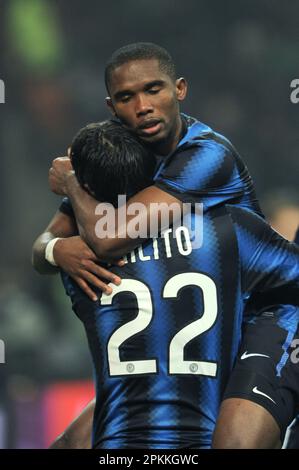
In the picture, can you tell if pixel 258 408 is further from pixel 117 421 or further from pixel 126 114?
pixel 126 114

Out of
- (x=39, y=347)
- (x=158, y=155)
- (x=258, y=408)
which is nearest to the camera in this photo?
(x=258, y=408)

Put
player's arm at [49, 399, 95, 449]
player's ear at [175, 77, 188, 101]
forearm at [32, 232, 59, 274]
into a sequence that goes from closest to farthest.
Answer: player's ear at [175, 77, 188, 101] → forearm at [32, 232, 59, 274] → player's arm at [49, 399, 95, 449]

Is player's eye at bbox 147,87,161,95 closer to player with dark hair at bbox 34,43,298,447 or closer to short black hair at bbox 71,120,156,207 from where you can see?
player with dark hair at bbox 34,43,298,447

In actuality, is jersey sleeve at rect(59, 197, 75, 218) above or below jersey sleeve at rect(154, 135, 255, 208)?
below

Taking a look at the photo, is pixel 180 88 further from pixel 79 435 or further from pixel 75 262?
pixel 79 435

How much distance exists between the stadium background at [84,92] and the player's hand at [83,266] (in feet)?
12.6

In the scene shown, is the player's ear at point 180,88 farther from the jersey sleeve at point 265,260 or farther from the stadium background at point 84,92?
the stadium background at point 84,92

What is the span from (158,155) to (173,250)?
0.38m

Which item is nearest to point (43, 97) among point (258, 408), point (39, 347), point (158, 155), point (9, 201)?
point (9, 201)

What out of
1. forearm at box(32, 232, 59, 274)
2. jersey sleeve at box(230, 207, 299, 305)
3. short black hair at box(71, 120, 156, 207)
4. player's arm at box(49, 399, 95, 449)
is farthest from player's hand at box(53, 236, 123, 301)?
player's arm at box(49, 399, 95, 449)

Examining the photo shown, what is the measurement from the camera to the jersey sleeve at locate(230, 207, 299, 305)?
141 inches

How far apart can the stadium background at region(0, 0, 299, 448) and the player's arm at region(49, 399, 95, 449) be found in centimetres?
326

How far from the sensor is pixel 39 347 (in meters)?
7.54

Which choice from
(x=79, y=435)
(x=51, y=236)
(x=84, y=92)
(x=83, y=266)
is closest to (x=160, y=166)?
(x=83, y=266)
